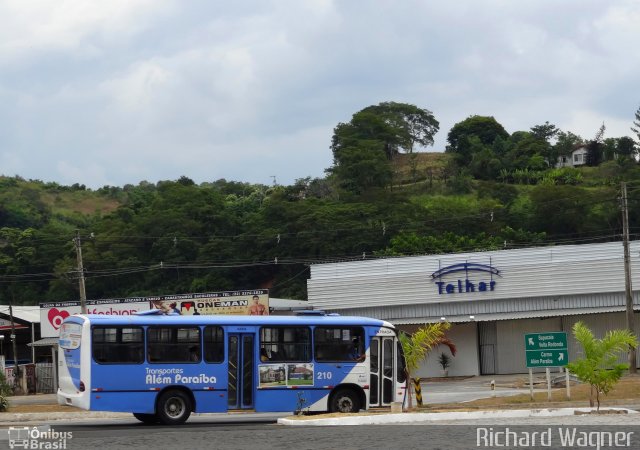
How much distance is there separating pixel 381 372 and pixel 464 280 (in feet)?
81.8

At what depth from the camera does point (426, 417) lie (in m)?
24.8

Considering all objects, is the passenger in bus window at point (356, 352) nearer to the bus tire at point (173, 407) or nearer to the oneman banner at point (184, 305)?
the bus tire at point (173, 407)

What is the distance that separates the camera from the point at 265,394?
27000 mm

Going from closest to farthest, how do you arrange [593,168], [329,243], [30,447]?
[30,447] → [329,243] → [593,168]

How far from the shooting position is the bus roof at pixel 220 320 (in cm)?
2627

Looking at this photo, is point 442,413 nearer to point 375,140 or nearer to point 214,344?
point 214,344

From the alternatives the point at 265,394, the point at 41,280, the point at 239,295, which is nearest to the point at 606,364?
the point at 265,394

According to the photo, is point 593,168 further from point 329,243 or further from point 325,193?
point 329,243

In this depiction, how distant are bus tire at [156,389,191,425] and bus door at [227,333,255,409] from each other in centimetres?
116

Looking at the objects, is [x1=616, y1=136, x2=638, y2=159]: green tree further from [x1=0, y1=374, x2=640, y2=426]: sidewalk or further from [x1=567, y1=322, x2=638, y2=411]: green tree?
[x1=567, y1=322, x2=638, y2=411]: green tree

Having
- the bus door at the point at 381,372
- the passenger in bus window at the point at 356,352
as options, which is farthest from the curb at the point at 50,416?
the bus door at the point at 381,372

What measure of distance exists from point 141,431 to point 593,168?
108130 millimetres

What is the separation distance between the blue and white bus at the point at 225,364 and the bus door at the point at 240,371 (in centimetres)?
3

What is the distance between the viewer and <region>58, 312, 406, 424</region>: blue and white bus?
25.9m
